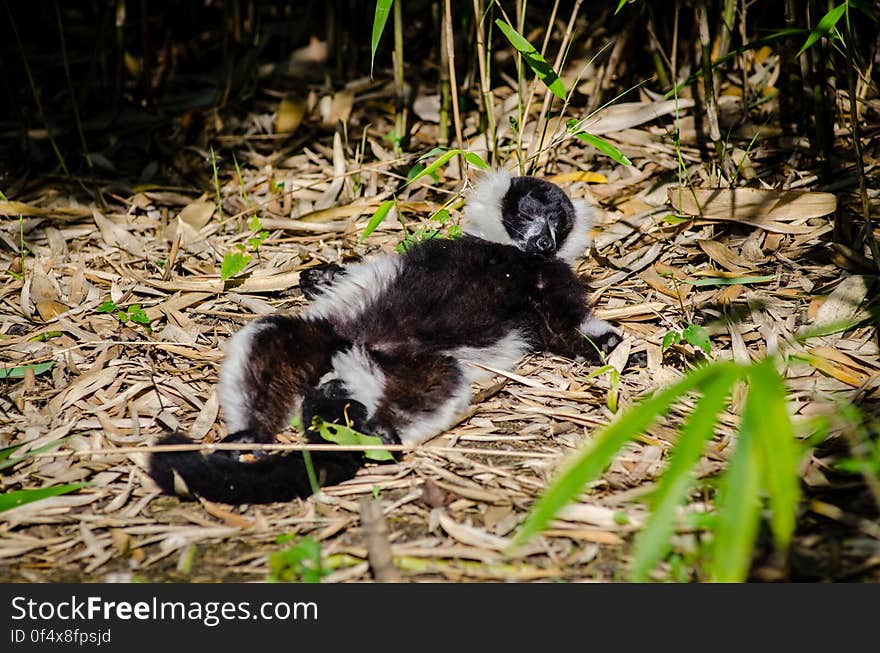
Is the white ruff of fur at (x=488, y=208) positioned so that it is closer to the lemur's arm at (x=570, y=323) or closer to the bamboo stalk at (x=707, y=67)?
the lemur's arm at (x=570, y=323)

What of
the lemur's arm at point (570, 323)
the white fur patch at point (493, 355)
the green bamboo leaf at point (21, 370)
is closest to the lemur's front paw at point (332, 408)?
the white fur patch at point (493, 355)

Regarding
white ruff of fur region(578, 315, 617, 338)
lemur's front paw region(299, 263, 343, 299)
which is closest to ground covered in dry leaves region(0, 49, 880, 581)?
white ruff of fur region(578, 315, 617, 338)

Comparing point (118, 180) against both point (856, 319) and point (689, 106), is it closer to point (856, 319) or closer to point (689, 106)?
point (689, 106)

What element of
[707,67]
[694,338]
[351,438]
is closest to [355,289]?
[351,438]

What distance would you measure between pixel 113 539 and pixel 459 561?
1230mm

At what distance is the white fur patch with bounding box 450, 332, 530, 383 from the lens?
4.08 m

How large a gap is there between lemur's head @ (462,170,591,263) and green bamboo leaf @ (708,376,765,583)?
2.57m

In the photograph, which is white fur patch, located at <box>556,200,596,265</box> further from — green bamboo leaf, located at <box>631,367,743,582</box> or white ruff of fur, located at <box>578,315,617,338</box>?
green bamboo leaf, located at <box>631,367,743,582</box>

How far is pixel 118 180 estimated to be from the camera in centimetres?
579

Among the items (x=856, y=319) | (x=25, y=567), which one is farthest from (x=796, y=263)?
(x=25, y=567)

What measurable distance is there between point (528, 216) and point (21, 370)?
8.43ft

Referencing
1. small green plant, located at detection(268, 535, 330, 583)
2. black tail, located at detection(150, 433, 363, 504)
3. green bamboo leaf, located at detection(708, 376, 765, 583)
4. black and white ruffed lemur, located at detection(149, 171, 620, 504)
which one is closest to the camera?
green bamboo leaf, located at detection(708, 376, 765, 583)

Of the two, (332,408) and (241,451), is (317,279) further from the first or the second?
(241,451)

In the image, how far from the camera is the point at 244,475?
3266 mm
